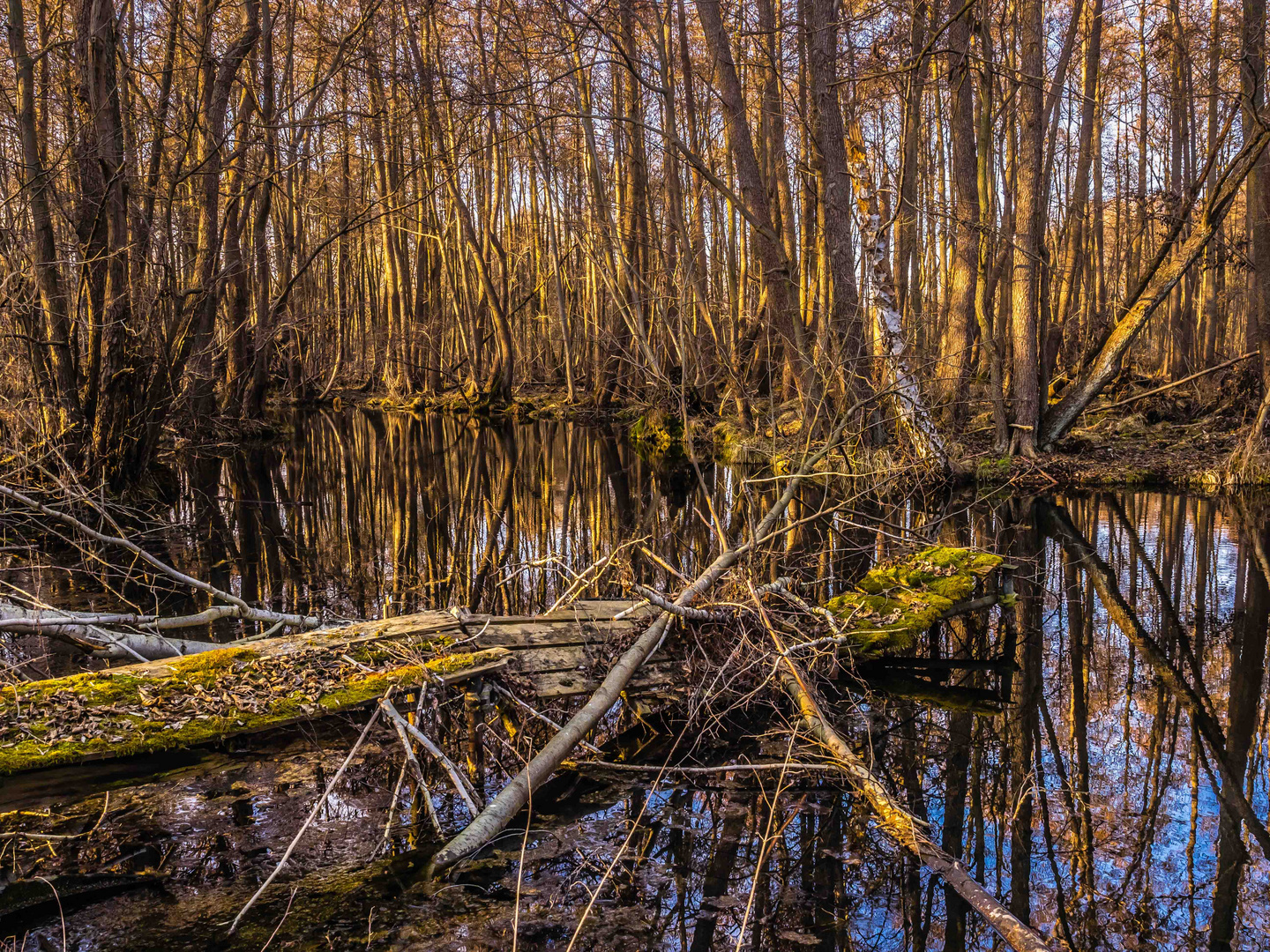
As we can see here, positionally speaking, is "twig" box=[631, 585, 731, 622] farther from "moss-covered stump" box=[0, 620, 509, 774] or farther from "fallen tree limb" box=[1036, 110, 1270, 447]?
"fallen tree limb" box=[1036, 110, 1270, 447]

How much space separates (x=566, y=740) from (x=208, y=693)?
1.86 m

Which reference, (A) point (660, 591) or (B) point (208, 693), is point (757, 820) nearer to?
(A) point (660, 591)

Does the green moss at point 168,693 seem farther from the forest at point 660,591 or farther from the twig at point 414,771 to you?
the twig at point 414,771

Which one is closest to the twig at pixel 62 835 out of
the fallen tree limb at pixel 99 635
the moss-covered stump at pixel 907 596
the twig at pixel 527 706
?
the fallen tree limb at pixel 99 635

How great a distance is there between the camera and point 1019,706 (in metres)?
5.77

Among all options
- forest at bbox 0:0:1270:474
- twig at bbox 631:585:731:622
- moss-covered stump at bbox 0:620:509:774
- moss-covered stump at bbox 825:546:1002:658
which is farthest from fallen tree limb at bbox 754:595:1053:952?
forest at bbox 0:0:1270:474

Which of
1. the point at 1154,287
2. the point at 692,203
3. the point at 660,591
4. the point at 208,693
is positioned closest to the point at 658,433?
the point at 1154,287

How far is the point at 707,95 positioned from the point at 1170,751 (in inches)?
840

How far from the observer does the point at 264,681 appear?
189 inches

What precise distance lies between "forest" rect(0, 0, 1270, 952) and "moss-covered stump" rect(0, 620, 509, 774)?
0.03 metres

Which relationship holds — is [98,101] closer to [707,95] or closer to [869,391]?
[869,391]

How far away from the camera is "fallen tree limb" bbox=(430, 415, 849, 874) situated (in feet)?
12.5

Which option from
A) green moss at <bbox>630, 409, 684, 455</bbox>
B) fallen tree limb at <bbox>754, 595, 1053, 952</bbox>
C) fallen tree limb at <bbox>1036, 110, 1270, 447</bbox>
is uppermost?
fallen tree limb at <bbox>1036, 110, 1270, 447</bbox>

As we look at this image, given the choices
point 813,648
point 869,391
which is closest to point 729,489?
point 869,391
